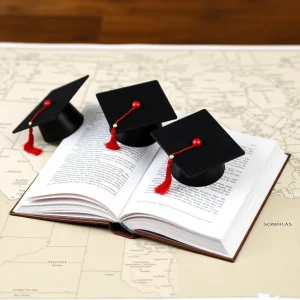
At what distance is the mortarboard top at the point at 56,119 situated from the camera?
1.69 metres

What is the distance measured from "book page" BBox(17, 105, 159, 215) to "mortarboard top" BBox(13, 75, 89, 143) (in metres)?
0.03

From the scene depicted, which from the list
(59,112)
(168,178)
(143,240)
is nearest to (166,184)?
(168,178)

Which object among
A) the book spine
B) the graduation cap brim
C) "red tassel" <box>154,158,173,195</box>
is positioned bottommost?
the book spine

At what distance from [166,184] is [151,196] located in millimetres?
49

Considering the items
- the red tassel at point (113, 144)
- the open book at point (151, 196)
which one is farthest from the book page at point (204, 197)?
the red tassel at point (113, 144)

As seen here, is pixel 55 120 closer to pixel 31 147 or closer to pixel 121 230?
pixel 31 147

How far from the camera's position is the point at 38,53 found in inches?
86.0

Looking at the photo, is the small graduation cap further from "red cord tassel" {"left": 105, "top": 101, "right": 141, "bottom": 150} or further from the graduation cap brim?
the graduation cap brim

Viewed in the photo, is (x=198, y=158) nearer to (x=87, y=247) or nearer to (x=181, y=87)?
(x=87, y=247)

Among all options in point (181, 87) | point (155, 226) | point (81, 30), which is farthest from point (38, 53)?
point (155, 226)

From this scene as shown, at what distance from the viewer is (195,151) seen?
147cm

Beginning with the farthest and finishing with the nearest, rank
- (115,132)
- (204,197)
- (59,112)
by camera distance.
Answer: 1. (59,112)
2. (115,132)
3. (204,197)

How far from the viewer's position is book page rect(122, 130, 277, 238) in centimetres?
138

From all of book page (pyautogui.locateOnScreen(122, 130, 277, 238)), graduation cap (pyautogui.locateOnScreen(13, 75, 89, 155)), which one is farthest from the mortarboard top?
book page (pyautogui.locateOnScreen(122, 130, 277, 238))
